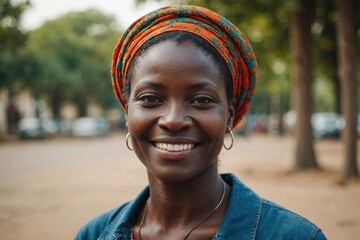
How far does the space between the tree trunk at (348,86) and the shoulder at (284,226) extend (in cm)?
955

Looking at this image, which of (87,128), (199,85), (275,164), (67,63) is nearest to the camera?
(199,85)

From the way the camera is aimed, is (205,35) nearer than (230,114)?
Yes

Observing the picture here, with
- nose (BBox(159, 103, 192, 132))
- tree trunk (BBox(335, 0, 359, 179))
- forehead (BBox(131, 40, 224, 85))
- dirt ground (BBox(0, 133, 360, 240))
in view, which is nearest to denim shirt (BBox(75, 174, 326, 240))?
nose (BBox(159, 103, 192, 132))

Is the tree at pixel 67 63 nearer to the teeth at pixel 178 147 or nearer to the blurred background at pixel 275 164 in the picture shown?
the blurred background at pixel 275 164

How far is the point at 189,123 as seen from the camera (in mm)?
1765

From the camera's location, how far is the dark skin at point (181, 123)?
1778 millimetres

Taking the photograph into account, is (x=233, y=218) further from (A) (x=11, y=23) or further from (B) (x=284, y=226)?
(A) (x=11, y=23)

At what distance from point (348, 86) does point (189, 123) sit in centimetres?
991

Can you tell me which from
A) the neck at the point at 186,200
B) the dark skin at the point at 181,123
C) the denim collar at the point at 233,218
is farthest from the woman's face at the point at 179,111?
the denim collar at the point at 233,218

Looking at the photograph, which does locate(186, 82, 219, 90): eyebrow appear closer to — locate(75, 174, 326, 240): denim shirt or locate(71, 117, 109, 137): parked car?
locate(75, 174, 326, 240): denim shirt

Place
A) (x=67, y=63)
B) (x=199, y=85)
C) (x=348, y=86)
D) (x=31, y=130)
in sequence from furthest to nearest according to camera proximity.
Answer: (x=67, y=63) < (x=31, y=130) < (x=348, y=86) < (x=199, y=85)

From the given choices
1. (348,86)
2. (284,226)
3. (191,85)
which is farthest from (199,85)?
(348,86)

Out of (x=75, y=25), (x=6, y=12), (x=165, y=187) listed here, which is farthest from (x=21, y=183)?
(x=75, y=25)

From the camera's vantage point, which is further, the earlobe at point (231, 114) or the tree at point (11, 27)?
the tree at point (11, 27)
